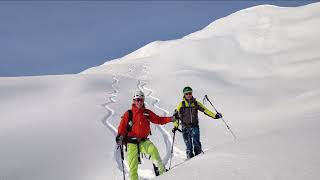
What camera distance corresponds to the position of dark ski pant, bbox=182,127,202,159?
1035 centimetres

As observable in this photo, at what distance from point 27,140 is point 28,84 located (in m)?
16.3

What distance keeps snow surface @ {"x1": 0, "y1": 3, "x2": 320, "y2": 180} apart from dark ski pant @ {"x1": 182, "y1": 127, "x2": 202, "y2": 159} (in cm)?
63

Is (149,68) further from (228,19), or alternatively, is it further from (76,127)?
(228,19)

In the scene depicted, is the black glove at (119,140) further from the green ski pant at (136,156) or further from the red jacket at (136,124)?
the green ski pant at (136,156)

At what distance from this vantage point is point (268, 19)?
6906 cm

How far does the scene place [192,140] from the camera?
1043 cm

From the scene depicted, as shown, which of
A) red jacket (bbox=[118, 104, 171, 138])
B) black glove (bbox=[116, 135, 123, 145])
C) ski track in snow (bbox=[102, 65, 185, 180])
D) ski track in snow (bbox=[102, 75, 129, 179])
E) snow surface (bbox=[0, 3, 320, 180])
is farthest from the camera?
ski track in snow (bbox=[102, 75, 129, 179])

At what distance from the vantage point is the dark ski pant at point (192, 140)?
1035 cm

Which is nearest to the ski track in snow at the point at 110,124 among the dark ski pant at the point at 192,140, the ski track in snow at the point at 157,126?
the ski track in snow at the point at 157,126

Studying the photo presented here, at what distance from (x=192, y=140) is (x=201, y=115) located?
10.8m

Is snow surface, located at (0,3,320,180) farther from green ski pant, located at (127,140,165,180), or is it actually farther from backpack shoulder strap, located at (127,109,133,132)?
backpack shoulder strap, located at (127,109,133,132)

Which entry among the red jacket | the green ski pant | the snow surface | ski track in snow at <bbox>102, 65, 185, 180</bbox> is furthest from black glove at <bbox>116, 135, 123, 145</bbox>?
ski track in snow at <bbox>102, 65, 185, 180</bbox>

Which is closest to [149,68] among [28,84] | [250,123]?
[28,84]

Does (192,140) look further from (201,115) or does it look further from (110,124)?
(201,115)
